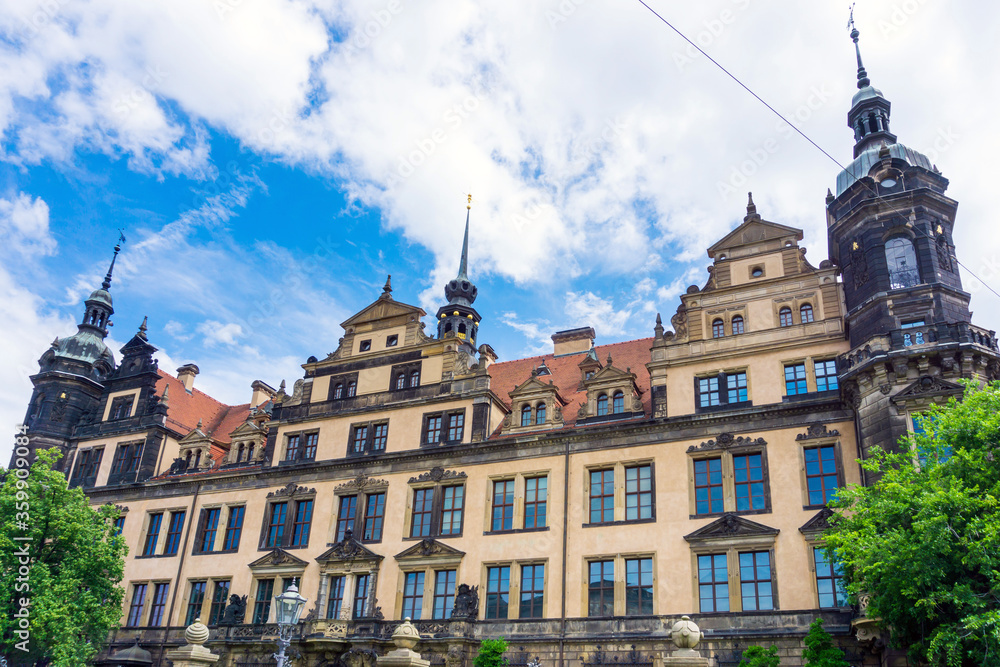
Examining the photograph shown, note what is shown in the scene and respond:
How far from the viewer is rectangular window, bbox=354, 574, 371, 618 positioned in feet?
105

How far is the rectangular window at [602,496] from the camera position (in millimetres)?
29592

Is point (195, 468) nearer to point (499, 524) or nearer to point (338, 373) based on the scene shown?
point (338, 373)

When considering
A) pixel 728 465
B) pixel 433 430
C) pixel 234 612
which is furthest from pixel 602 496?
pixel 234 612

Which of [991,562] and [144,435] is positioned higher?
[144,435]

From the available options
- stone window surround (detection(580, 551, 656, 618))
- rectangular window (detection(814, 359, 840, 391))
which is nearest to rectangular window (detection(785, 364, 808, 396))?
rectangular window (detection(814, 359, 840, 391))

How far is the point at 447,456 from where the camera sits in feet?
110

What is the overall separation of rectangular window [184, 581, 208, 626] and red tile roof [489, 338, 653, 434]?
15646mm

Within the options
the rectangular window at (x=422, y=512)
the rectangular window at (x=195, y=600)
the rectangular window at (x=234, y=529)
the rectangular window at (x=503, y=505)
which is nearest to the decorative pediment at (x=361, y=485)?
the rectangular window at (x=422, y=512)

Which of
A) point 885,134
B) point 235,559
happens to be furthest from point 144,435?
point 885,134

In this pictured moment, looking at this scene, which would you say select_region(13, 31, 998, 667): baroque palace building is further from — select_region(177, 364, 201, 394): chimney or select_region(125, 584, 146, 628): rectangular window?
select_region(177, 364, 201, 394): chimney

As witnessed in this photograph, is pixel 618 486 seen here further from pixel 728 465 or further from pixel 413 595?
pixel 413 595

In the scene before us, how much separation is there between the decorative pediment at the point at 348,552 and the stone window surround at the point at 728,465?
12.6m

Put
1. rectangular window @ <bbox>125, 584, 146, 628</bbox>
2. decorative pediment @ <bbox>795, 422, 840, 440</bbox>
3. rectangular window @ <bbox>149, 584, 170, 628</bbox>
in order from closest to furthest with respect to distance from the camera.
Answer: decorative pediment @ <bbox>795, 422, 840, 440</bbox> < rectangular window @ <bbox>149, 584, 170, 628</bbox> < rectangular window @ <bbox>125, 584, 146, 628</bbox>

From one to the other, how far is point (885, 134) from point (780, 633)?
66.7 ft
